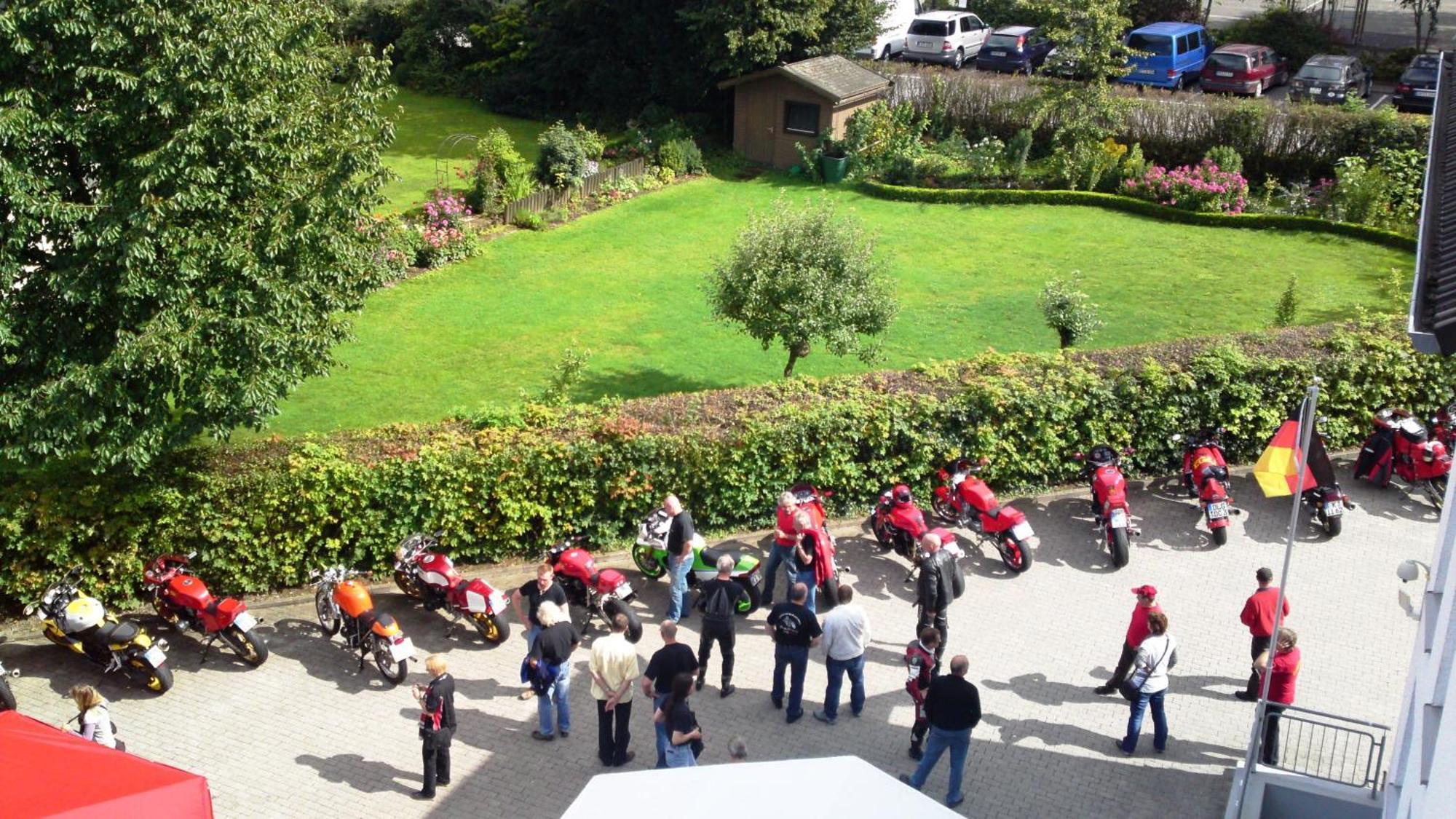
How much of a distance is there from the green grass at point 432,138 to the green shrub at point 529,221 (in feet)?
8.15

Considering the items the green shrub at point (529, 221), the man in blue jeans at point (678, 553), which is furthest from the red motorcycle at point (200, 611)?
the green shrub at point (529, 221)

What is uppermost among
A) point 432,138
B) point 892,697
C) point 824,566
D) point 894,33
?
point 894,33

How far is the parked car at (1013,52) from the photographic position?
3534 centimetres

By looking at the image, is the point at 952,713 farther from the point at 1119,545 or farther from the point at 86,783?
the point at 86,783

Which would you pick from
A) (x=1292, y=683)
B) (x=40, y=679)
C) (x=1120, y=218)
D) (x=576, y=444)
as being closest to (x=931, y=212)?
(x=1120, y=218)

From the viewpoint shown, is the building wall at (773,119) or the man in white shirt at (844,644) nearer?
the man in white shirt at (844,644)

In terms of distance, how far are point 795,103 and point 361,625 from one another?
67.3 ft

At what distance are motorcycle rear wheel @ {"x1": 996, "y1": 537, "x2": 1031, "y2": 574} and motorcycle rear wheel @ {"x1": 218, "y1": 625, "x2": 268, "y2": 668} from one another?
7246 millimetres

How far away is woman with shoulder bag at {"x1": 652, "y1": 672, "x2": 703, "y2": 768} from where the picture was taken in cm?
966

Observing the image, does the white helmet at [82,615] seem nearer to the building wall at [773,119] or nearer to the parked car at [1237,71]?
the building wall at [773,119]

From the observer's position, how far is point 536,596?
439 inches

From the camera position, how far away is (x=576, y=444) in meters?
13.1

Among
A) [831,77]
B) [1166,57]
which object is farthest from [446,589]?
[1166,57]

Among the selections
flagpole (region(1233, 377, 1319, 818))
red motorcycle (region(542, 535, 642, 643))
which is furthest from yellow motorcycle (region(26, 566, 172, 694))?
flagpole (region(1233, 377, 1319, 818))
